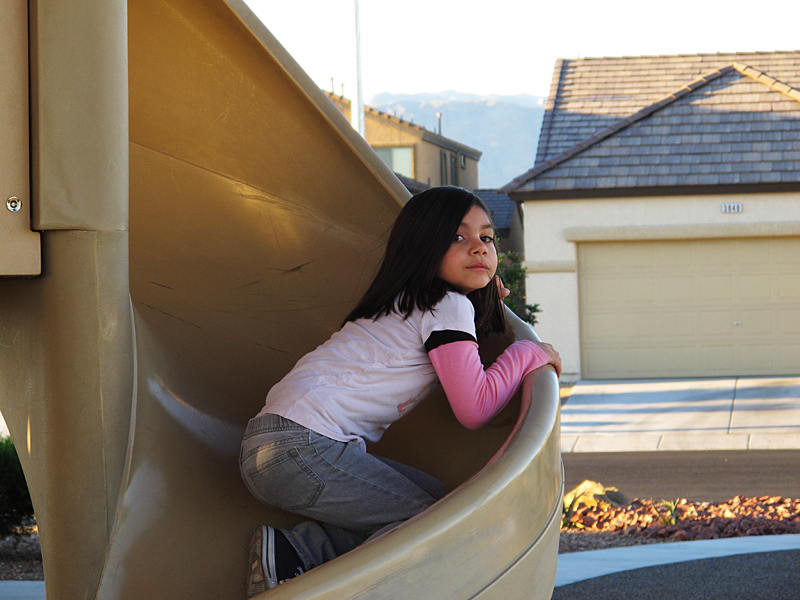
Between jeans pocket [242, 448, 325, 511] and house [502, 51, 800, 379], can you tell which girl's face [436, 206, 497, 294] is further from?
house [502, 51, 800, 379]

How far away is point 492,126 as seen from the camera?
617 feet

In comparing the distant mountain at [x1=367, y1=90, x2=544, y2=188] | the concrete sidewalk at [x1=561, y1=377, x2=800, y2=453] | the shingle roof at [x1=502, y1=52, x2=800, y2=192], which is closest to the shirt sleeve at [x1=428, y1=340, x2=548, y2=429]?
the concrete sidewalk at [x1=561, y1=377, x2=800, y2=453]

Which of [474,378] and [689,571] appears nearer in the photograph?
[474,378]

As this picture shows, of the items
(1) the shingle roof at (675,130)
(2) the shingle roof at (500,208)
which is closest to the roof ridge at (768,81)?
(1) the shingle roof at (675,130)

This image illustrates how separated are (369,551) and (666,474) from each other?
7004 millimetres

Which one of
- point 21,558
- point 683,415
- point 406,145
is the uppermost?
point 406,145

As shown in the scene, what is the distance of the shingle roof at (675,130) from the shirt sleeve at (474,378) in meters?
13.2

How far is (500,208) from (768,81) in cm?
945

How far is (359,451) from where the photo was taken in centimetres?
275

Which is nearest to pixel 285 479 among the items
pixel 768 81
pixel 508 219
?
pixel 768 81

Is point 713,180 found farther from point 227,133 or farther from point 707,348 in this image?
point 227,133

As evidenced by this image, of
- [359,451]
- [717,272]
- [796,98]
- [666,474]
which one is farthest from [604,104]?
[359,451]

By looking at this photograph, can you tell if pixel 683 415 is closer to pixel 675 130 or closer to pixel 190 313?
pixel 675 130

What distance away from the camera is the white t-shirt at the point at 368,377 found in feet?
8.97
